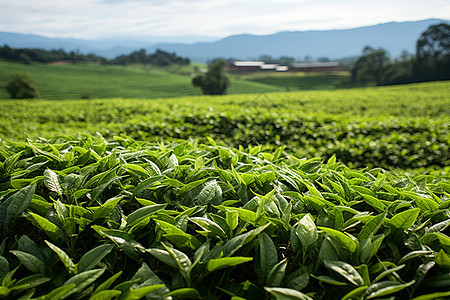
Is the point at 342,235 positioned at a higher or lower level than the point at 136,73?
lower

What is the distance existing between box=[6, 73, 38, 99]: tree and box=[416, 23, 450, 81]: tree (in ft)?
184

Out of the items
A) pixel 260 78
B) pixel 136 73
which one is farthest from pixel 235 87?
pixel 136 73

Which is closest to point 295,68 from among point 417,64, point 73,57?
point 417,64

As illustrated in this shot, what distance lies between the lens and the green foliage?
830 millimetres

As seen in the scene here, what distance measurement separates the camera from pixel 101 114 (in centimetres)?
748

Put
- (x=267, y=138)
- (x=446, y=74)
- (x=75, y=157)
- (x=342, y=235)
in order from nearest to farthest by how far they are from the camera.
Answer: (x=342, y=235)
(x=75, y=157)
(x=267, y=138)
(x=446, y=74)

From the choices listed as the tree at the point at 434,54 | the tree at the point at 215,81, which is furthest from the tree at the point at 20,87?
the tree at the point at 434,54

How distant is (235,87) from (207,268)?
53.8 m

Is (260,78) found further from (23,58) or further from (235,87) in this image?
(23,58)

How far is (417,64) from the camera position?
4497 cm

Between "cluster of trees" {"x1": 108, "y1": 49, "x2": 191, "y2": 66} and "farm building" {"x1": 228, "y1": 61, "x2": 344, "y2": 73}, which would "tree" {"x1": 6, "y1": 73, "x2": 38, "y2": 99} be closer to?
"cluster of trees" {"x1": 108, "y1": 49, "x2": 191, "y2": 66}

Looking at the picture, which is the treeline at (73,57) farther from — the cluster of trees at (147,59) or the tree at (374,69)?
the tree at (374,69)

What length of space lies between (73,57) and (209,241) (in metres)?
74.7

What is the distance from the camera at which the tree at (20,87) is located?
1507 inches
